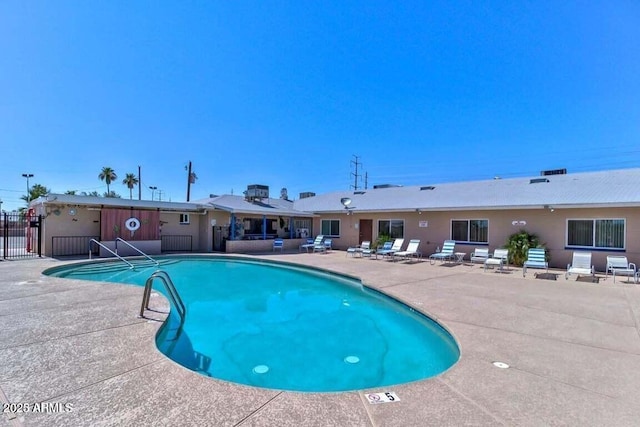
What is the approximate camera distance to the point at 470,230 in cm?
1522

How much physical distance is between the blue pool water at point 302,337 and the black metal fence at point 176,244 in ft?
21.5

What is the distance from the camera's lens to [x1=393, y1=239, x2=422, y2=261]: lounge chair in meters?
14.9

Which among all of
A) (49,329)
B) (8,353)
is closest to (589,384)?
(8,353)

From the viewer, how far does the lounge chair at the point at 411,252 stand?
14.9 meters

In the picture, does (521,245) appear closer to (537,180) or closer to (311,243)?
(537,180)

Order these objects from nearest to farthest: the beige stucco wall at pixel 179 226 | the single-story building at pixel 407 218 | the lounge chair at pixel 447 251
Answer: the single-story building at pixel 407 218 → the lounge chair at pixel 447 251 → the beige stucco wall at pixel 179 226

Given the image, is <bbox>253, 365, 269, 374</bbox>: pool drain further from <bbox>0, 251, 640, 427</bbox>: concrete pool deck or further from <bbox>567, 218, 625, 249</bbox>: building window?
<bbox>567, 218, 625, 249</bbox>: building window

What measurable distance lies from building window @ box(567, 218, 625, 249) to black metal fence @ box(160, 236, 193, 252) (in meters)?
18.0

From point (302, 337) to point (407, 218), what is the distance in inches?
487

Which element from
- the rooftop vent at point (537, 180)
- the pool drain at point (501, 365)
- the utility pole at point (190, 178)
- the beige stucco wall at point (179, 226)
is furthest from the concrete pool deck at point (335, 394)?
the utility pole at point (190, 178)

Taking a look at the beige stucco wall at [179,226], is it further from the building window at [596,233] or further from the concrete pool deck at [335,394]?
the building window at [596,233]

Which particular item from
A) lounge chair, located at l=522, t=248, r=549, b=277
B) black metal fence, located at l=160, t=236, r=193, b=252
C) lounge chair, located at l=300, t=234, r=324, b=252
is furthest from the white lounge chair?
lounge chair, located at l=522, t=248, r=549, b=277

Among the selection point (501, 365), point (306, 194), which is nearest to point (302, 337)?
point (501, 365)

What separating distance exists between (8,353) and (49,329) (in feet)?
2.78
